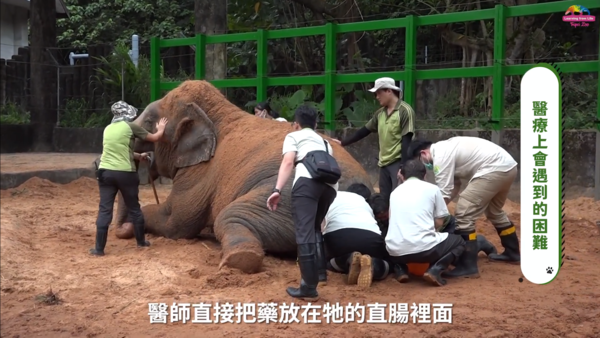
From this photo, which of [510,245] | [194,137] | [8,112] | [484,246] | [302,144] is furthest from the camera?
[194,137]

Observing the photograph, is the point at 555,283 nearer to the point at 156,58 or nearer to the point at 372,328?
the point at 372,328

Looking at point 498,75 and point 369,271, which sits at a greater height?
point 498,75

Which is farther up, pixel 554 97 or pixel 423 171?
pixel 554 97

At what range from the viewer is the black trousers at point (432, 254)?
5969mm

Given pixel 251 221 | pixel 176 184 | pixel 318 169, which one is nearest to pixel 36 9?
pixel 176 184

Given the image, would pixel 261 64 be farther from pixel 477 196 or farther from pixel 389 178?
pixel 477 196

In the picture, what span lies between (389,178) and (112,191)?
270 cm

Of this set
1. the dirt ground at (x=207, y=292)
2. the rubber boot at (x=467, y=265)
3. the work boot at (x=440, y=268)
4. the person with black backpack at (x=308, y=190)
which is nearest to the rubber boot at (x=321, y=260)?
the person with black backpack at (x=308, y=190)

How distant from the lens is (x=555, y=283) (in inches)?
239

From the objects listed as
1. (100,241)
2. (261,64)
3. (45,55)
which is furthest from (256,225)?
(45,55)


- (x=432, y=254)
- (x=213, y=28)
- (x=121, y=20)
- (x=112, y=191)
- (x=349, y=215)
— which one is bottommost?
(x=432, y=254)

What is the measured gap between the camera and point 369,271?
5.89 meters

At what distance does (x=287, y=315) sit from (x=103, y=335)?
1.18 m

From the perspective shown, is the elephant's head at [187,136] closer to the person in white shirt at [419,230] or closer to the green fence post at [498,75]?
the person in white shirt at [419,230]
